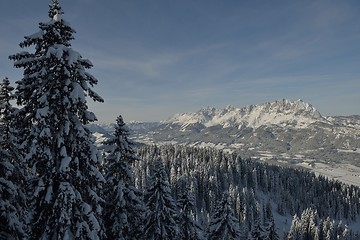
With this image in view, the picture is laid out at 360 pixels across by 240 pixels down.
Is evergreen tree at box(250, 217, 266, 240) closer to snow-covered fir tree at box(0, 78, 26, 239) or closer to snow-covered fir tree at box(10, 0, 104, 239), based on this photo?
snow-covered fir tree at box(0, 78, 26, 239)

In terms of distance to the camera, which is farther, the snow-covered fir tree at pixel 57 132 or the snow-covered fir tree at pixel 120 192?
the snow-covered fir tree at pixel 120 192

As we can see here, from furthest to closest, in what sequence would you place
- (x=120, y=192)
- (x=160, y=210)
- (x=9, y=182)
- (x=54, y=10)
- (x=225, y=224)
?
1. (x=225, y=224)
2. (x=160, y=210)
3. (x=120, y=192)
4. (x=9, y=182)
5. (x=54, y=10)

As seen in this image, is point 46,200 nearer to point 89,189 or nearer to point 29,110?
point 89,189

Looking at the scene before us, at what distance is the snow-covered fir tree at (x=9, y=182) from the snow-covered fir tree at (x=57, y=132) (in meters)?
3.56

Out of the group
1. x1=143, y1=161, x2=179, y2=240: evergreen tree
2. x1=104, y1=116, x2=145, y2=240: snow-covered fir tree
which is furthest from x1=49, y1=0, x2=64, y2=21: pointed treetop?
x1=143, y1=161, x2=179, y2=240: evergreen tree

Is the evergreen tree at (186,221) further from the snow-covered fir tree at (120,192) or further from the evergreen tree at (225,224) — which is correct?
the snow-covered fir tree at (120,192)

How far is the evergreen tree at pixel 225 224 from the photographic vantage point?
3887 cm

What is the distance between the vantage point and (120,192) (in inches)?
930

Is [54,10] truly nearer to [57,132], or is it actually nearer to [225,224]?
[57,132]

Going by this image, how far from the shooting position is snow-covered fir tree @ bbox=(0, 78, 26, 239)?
17875 mm

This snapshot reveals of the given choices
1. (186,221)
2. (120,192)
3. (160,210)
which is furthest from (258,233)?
(120,192)

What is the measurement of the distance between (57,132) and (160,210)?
56.3ft

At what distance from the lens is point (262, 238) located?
4453 centimetres

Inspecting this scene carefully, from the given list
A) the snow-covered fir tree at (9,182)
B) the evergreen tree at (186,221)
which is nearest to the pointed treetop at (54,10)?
the snow-covered fir tree at (9,182)
